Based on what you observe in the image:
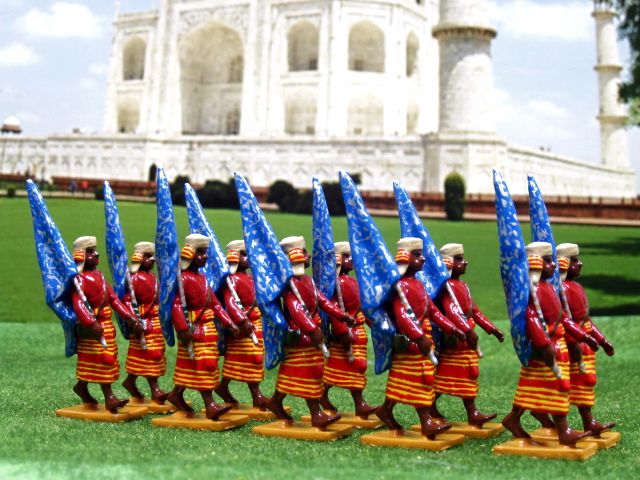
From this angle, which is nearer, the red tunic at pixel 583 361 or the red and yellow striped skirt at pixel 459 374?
the red tunic at pixel 583 361

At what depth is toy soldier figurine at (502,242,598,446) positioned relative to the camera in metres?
5.68

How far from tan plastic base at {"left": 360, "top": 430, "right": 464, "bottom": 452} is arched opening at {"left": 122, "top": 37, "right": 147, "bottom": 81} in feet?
147

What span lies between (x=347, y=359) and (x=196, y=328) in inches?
48.4

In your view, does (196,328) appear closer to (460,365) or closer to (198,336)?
(198,336)

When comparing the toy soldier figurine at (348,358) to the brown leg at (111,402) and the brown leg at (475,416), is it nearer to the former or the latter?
the brown leg at (475,416)

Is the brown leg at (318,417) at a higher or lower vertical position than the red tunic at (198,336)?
lower

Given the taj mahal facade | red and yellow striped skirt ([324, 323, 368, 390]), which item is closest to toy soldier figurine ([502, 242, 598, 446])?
red and yellow striped skirt ([324, 323, 368, 390])

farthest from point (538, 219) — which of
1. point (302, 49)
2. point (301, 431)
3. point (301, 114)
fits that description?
point (302, 49)

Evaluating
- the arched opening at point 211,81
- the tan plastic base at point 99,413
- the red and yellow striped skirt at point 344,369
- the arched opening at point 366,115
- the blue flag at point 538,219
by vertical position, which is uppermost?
the arched opening at point 211,81

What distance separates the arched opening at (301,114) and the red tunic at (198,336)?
35.4 m

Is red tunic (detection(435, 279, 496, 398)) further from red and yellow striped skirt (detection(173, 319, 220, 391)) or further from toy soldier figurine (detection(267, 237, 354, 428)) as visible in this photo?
red and yellow striped skirt (detection(173, 319, 220, 391))

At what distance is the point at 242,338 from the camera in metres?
7.00

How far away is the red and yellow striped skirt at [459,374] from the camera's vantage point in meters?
6.48

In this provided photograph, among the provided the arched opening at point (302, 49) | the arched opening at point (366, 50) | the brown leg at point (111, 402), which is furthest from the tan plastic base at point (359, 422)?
the arched opening at point (302, 49)
